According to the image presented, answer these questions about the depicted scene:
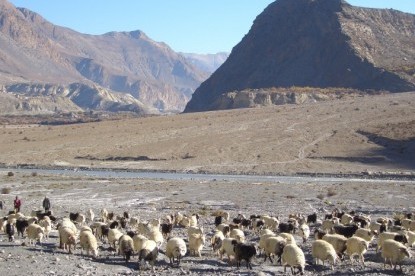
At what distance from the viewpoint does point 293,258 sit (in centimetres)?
1572

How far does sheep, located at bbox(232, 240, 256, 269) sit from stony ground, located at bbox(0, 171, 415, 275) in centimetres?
27

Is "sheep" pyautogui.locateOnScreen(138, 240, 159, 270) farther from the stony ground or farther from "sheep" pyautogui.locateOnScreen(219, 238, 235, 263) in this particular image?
"sheep" pyautogui.locateOnScreen(219, 238, 235, 263)

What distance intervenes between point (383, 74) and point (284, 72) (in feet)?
116

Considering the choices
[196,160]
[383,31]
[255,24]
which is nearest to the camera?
[196,160]

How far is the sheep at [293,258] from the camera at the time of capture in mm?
15666

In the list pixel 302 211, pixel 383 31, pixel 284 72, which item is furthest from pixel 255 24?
pixel 302 211

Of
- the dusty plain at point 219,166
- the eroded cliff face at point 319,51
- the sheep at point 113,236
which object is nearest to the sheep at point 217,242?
the dusty plain at point 219,166

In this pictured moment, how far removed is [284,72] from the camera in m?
162

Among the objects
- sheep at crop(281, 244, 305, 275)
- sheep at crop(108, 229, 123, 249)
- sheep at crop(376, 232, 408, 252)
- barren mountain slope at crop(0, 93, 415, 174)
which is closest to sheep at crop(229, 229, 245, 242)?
sheep at crop(281, 244, 305, 275)

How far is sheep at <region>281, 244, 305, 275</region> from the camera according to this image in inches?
617

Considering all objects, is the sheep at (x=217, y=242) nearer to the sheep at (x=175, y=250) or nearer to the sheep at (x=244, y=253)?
the sheep at (x=244, y=253)

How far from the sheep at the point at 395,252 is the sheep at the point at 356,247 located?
0.78m

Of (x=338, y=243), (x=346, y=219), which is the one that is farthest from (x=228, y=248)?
(x=346, y=219)

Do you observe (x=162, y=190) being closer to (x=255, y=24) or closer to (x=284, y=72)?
(x=284, y=72)
